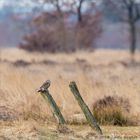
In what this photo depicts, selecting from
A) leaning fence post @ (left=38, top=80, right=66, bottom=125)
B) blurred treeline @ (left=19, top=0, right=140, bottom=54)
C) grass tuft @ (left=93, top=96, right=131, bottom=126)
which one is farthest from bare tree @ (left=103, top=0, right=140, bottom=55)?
leaning fence post @ (left=38, top=80, right=66, bottom=125)

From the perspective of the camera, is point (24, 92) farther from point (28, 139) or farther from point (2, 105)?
point (28, 139)

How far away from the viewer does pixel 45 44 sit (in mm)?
40188

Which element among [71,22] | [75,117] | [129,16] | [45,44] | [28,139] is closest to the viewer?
[28,139]

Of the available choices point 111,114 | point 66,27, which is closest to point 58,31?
point 66,27

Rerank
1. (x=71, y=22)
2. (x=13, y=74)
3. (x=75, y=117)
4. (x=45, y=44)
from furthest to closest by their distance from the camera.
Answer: (x=71, y=22) < (x=45, y=44) < (x=13, y=74) < (x=75, y=117)

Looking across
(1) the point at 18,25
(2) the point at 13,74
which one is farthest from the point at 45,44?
(2) the point at 13,74

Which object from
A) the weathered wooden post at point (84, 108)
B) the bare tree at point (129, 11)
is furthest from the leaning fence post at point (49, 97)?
the bare tree at point (129, 11)

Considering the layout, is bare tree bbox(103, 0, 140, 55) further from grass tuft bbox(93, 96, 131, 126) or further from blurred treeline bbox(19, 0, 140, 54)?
grass tuft bbox(93, 96, 131, 126)

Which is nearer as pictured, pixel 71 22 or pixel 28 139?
pixel 28 139

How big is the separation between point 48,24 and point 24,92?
106 ft

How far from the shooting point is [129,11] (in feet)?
123

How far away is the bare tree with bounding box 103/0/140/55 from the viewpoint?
37500mm

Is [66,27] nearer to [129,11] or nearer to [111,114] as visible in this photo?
[129,11]

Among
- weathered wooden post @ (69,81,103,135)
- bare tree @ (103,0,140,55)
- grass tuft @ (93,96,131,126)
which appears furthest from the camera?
bare tree @ (103,0,140,55)
